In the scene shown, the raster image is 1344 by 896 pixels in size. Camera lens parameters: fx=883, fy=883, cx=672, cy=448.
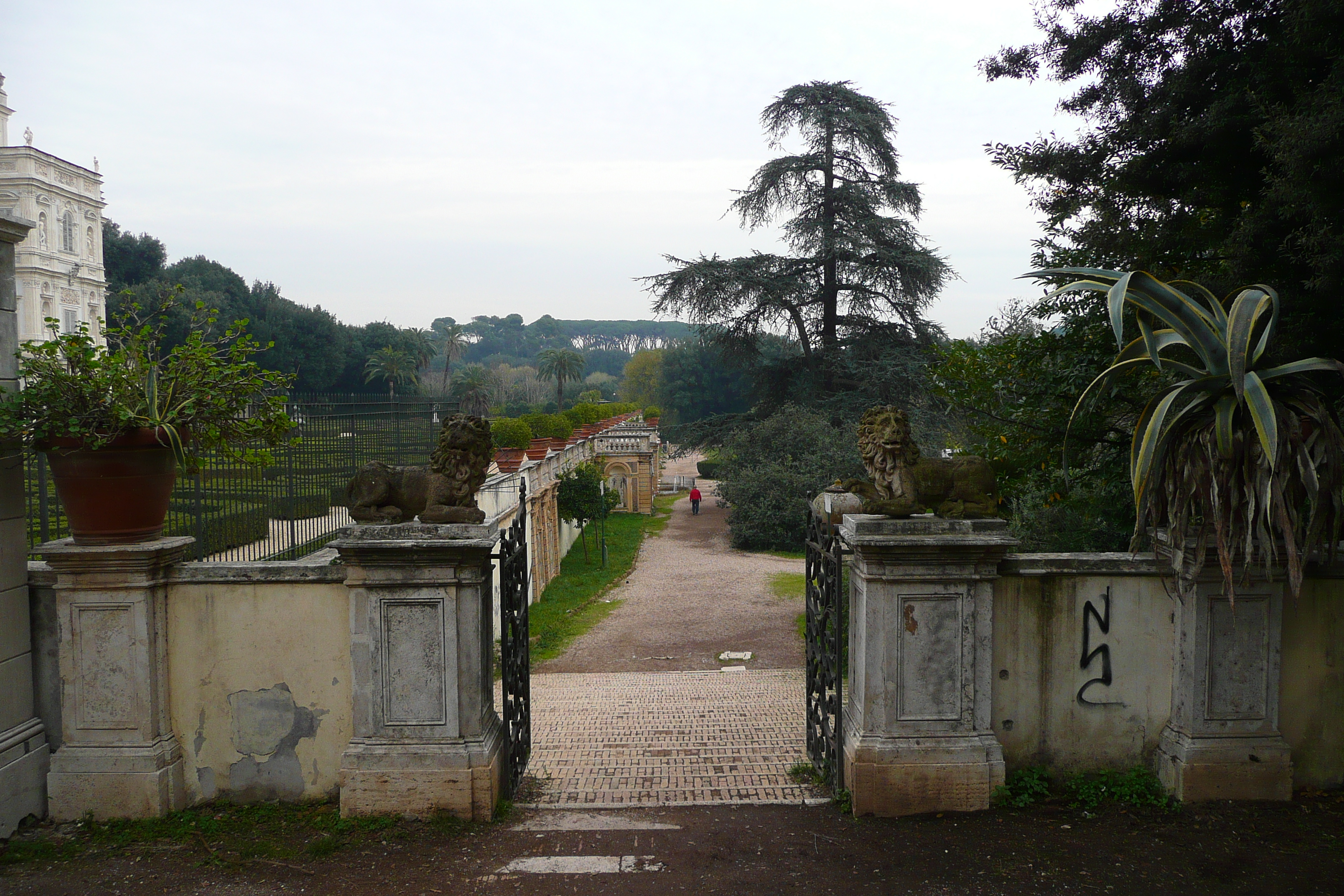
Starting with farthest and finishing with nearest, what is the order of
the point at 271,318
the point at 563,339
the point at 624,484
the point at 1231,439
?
the point at 563,339, the point at 271,318, the point at 624,484, the point at 1231,439

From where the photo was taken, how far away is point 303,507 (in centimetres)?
971

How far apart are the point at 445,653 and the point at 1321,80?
6.31m

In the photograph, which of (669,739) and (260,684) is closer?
(260,684)

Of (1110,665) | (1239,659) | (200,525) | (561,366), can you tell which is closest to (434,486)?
(200,525)

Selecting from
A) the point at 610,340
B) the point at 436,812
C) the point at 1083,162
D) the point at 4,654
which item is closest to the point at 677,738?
the point at 436,812

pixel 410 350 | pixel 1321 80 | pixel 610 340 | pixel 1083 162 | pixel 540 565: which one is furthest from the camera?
pixel 610 340

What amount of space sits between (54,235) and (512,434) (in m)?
30.6

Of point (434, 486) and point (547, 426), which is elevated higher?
point (434, 486)

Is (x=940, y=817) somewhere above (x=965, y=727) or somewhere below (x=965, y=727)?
below

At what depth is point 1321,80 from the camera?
5.47 metres

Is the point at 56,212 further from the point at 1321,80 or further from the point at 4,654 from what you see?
the point at 1321,80

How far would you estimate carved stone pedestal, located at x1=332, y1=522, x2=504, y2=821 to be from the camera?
4852mm

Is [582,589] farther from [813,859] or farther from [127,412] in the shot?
[127,412]

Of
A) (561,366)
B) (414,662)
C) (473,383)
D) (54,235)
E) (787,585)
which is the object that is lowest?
(787,585)
